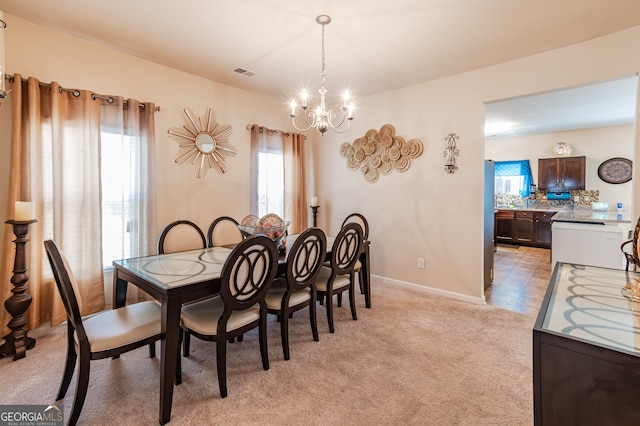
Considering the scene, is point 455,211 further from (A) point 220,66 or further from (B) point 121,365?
(B) point 121,365

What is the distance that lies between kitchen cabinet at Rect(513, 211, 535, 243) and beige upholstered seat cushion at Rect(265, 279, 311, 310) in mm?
6359

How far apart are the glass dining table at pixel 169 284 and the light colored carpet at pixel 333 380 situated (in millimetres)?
294

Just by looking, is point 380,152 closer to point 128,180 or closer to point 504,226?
point 128,180

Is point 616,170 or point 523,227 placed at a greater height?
point 616,170

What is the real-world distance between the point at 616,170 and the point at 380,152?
5625mm

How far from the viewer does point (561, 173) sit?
6.56m

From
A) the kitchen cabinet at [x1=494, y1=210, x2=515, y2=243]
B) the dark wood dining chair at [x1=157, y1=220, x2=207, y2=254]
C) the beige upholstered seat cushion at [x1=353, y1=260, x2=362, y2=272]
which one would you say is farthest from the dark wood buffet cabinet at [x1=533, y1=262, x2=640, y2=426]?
the kitchen cabinet at [x1=494, y1=210, x2=515, y2=243]

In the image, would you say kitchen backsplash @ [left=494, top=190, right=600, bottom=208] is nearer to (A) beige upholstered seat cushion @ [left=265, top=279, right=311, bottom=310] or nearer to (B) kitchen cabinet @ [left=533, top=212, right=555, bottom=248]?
(B) kitchen cabinet @ [left=533, top=212, right=555, bottom=248]

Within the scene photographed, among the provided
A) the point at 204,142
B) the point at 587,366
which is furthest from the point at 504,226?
the point at 587,366

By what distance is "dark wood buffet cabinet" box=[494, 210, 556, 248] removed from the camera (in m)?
6.48

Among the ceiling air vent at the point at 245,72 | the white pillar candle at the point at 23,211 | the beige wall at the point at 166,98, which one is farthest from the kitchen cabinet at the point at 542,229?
the white pillar candle at the point at 23,211

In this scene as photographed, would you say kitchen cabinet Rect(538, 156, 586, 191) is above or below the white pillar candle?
above

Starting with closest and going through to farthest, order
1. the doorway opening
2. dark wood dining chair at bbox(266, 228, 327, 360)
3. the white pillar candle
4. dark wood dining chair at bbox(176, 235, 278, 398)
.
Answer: dark wood dining chair at bbox(176, 235, 278, 398) → the white pillar candle → dark wood dining chair at bbox(266, 228, 327, 360) → the doorway opening

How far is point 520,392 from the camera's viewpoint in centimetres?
191
